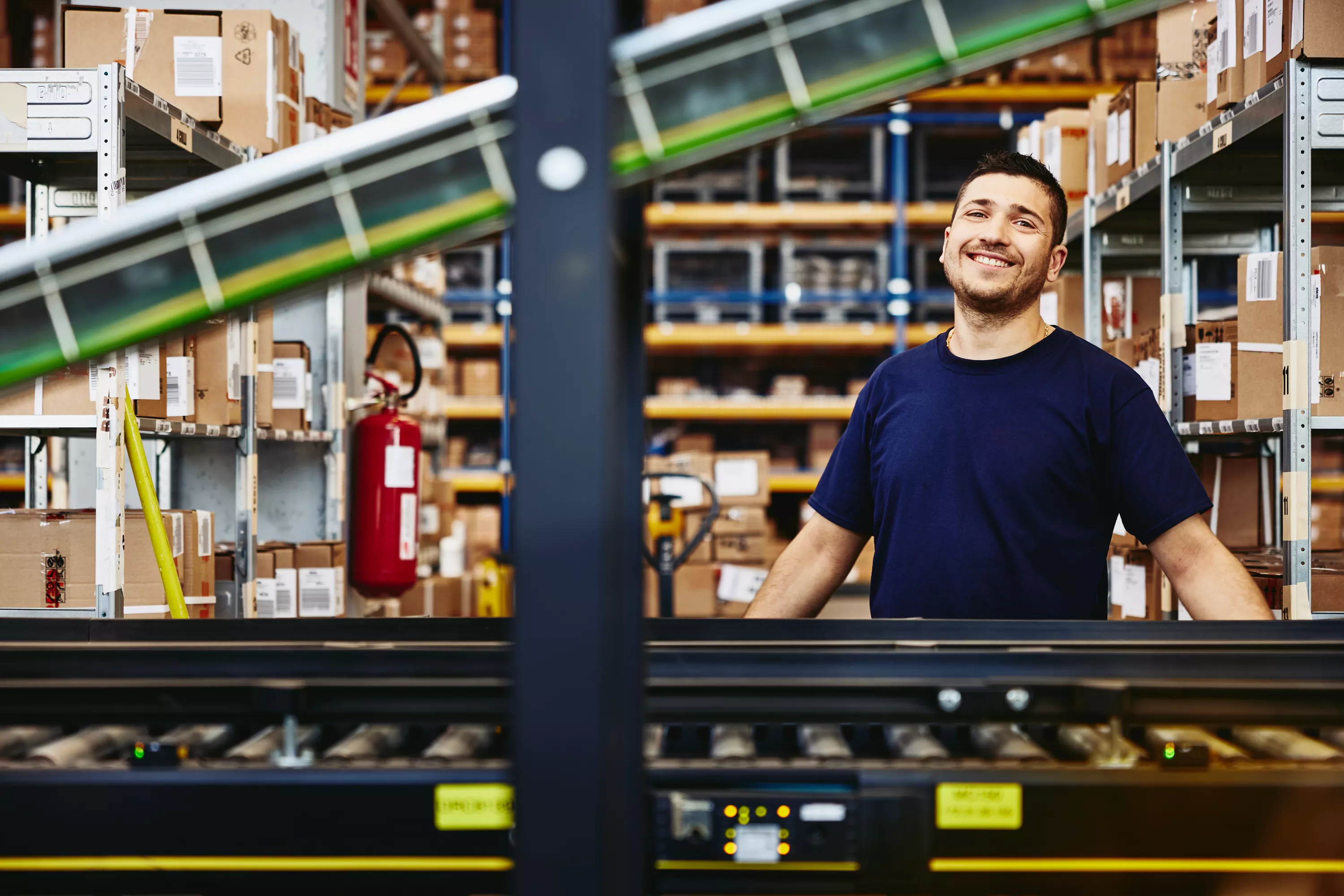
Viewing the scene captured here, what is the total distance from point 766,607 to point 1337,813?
1.25 m

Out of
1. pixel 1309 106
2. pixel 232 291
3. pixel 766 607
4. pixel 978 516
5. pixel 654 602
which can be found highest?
pixel 1309 106

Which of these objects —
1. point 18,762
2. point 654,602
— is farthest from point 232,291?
point 654,602

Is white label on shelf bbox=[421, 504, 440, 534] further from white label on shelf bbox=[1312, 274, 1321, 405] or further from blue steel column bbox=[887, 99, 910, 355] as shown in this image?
white label on shelf bbox=[1312, 274, 1321, 405]

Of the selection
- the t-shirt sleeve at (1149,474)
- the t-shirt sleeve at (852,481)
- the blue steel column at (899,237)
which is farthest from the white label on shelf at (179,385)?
the blue steel column at (899,237)

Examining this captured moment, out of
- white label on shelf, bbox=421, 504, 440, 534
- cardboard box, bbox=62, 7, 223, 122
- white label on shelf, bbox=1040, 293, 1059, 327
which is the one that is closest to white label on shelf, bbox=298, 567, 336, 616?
cardboard box, bbox=62, 7, 223, 122

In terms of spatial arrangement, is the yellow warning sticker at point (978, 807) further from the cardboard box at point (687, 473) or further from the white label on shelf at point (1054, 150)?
the cardboard box at point (687, 473)

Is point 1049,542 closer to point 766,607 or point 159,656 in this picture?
point 766,607

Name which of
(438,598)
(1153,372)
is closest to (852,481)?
(1153,372)

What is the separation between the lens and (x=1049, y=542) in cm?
191

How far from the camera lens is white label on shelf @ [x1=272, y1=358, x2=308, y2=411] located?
3859mm

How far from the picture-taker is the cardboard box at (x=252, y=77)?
3439mm

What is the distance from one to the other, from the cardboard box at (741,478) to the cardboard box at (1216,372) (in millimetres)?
2943

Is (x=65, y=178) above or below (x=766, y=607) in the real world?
above

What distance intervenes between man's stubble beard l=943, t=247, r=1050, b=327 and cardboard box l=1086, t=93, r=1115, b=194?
2.00 metres
